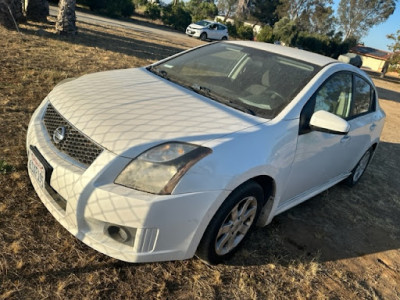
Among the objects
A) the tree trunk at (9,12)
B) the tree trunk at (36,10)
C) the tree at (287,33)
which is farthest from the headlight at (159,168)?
the tree at (287,33)

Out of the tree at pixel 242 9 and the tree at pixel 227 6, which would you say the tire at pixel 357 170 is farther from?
the tree at pixel 227 6

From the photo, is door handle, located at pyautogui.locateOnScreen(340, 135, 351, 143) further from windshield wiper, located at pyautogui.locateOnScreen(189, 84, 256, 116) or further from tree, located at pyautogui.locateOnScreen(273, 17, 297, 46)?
tree, located at pyautogui.locateOnScreen(273, 17, 297, 46)

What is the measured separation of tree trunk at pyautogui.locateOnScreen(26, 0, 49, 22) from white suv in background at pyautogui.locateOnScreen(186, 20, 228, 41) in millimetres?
15423

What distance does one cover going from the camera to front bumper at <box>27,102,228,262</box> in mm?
2123

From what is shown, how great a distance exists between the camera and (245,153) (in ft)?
7.89

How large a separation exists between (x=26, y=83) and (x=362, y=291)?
17.5ft

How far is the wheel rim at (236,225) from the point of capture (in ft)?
8.43

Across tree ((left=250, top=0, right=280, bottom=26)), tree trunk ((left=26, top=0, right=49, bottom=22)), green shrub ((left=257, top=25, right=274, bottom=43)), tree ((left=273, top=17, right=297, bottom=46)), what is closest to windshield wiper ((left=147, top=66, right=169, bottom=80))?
tree trunk ((left=26, top=0, right=49, bottom=22))

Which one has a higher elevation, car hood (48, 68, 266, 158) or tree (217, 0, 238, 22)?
tree (217, 0, 238, 22)

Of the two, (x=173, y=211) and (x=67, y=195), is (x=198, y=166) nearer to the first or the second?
(x=173, y=211)

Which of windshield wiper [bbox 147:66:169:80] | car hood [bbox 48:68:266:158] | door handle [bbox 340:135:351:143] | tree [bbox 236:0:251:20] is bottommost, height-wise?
door handle [bbox 340:135:351:143]

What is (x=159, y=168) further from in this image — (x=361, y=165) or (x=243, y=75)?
(x=361, y=165)

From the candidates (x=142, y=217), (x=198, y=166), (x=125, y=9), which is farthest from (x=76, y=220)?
(x=125, y=9)

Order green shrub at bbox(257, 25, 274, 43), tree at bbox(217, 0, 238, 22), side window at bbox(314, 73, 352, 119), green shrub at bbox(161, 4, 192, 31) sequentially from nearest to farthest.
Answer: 1. side window at bbox(314, 73, 352, 119)
2. green shrub at bbox(161, 4, 192, 31)
3. green shrub at bbox(257, 25, 274, 43)
4. tree at bbox(217, 0, 238, 22)
